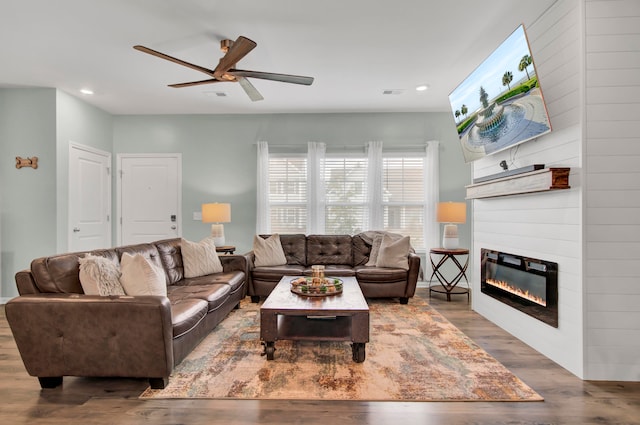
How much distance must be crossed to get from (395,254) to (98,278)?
3151mm

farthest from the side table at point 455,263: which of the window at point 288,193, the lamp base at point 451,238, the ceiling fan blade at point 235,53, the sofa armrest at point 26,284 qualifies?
the sofa armrest at point 26,284

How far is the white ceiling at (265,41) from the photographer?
266 cm

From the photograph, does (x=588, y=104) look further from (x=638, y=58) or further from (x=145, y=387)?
(x=145, y=387)

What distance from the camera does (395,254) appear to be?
428cm

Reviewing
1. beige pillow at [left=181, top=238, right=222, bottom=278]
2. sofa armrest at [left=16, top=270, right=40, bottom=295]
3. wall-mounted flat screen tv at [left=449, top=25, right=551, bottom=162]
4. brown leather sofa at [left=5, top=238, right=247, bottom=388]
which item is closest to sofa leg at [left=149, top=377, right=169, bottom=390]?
brown leather sofa at [left=5, top=238, right=247, bottom=388]

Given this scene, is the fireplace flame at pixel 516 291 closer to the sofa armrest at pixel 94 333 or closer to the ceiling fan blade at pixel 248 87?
the sofa armrest at pixel 94 333

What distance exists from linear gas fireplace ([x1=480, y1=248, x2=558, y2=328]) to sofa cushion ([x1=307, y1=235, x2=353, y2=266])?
176 cm

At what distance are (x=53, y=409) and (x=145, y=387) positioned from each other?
47 cm

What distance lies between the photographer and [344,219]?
17.5 ft

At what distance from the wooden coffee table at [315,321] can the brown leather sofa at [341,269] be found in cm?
132

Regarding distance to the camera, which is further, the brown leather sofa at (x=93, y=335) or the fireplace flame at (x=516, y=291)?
the fireplace flame at (x=516, y=291)

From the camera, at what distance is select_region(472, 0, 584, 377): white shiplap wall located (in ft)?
7.71

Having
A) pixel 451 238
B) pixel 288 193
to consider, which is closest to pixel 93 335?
pixel 288 193

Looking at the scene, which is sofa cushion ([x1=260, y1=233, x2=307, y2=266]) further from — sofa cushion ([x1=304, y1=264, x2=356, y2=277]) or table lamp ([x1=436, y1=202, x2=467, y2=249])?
table lamp ([x1=436, y1=202, x2=467, y2=249])
